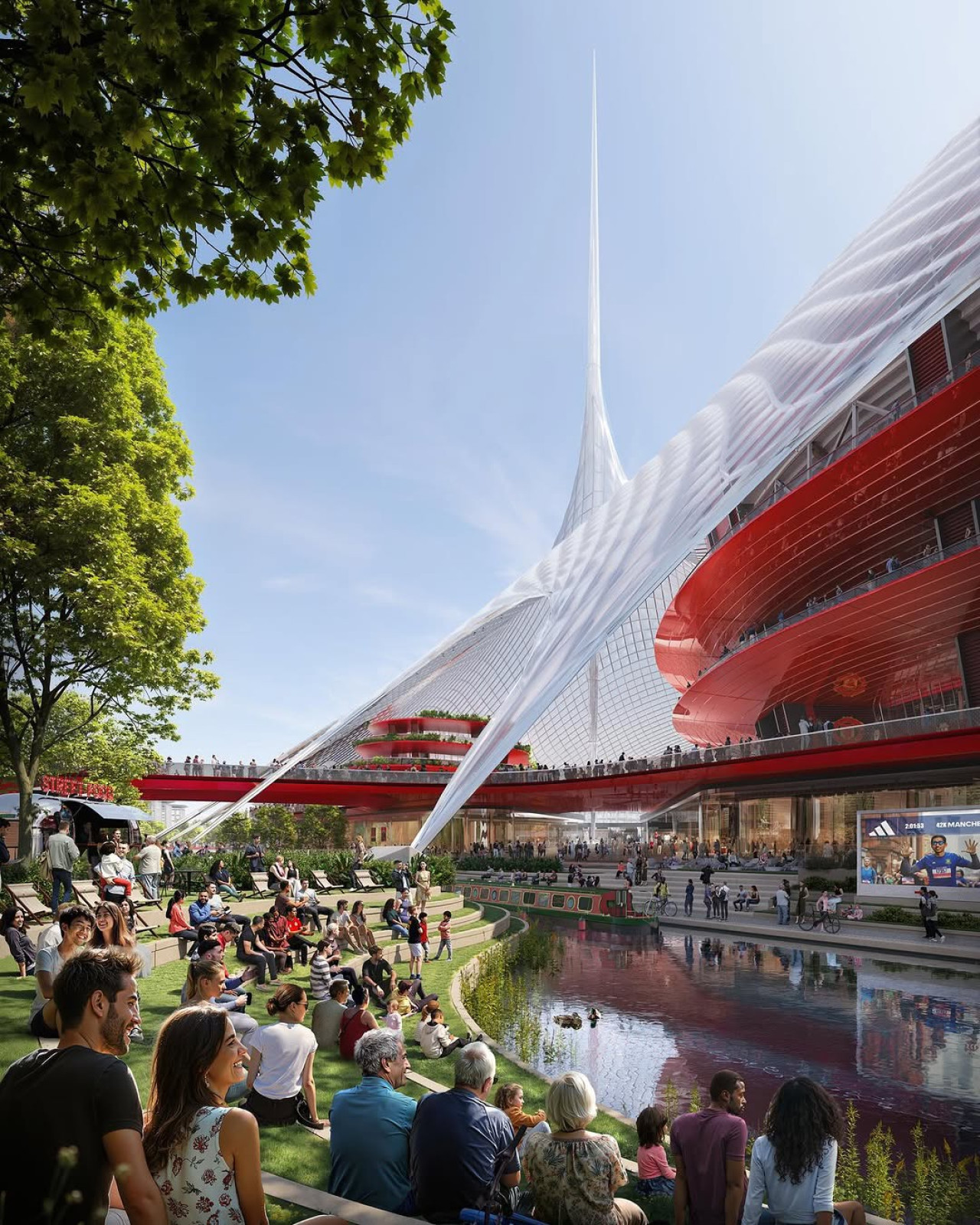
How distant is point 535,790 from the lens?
190 ft

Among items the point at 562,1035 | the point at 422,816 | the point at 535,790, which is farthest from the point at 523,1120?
the point at 422,816

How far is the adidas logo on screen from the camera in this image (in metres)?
26.5

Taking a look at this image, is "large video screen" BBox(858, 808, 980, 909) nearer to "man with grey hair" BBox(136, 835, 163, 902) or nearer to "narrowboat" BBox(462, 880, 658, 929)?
"narrowboat" BBox(462, 880, 658, 929)

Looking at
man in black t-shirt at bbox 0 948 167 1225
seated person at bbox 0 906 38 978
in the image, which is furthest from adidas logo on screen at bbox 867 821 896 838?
man in black t-shirt at bbox 0 948 167 1225

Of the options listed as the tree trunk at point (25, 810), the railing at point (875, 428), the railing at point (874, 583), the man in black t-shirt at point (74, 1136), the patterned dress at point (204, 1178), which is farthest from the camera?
the railing at point (874, 583)

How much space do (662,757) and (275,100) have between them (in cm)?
4388

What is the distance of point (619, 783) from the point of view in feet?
170

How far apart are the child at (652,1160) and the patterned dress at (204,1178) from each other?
403cm

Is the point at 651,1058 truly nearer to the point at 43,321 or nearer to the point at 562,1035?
the point at 562,1035

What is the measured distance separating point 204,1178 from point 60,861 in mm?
13584

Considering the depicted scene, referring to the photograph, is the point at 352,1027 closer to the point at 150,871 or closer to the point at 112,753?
the point at 150,871

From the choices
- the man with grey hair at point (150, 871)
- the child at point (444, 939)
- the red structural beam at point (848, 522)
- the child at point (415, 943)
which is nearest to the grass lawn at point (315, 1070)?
the child at point (415, 943)

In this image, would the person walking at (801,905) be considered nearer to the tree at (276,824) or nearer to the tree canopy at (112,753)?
the tree canopy at (112,753)

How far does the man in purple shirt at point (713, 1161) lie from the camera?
495 centimetres
